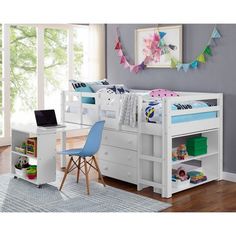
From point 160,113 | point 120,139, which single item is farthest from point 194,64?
point 120,139

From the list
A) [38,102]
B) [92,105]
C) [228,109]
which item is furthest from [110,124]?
[38,102]

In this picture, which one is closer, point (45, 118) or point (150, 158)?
point (150, 158)

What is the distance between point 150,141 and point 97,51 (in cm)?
252

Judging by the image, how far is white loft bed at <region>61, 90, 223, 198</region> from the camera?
Result: 3686mm

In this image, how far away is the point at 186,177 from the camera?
3.93 m

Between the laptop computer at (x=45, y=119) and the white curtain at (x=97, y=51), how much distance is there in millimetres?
2044

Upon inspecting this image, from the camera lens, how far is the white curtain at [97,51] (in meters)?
6.03

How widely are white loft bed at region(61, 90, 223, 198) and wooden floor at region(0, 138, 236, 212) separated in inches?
2.7

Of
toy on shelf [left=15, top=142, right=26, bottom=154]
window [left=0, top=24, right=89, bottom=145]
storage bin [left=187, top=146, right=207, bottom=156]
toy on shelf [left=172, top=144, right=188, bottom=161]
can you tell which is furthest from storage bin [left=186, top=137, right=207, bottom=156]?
window [left=0, top=24, right=89, bottom=145]

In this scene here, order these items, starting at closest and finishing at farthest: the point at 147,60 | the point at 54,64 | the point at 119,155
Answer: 1. the point at 119,155
2. the point at 147,60
3. the point at 54,64

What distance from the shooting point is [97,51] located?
238 inches

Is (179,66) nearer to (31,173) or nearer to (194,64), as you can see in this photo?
(194,64)

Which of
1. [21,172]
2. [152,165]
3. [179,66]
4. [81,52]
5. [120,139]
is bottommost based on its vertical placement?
[21,172]

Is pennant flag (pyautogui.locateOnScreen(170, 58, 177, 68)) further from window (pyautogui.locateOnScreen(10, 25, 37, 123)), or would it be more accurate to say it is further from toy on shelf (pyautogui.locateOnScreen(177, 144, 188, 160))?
window (pyautogui.locateOnScreen(10, 25, 37, 123))
